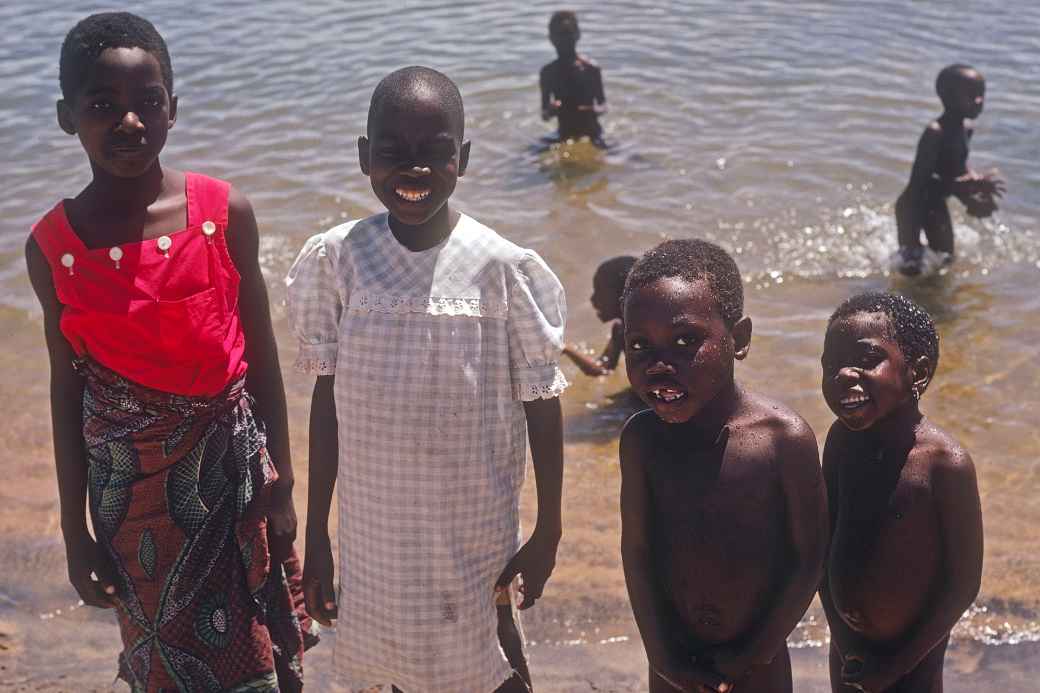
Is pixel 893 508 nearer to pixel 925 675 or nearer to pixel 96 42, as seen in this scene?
pixel 925 675

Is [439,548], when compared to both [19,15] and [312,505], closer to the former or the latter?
[312,505]

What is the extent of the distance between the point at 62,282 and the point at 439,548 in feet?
3.09

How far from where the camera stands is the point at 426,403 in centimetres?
256

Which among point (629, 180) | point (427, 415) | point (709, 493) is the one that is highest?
point (427, 415)

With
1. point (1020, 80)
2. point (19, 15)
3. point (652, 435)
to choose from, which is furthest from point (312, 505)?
point (19, 15)

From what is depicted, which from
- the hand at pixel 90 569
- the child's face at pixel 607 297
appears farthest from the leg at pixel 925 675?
the child's face at pixel 607 297

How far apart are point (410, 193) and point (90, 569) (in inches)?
43.1

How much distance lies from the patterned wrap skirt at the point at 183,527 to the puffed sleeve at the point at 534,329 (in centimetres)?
66

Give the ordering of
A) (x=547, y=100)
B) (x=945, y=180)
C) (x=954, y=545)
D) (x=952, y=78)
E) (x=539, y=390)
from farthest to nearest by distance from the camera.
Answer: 1. (x=547, y=100)
2. (x=945, y=180)
3. (x=952, y=78)
4. (x=539, y=390)
5. (x=954, y=545)

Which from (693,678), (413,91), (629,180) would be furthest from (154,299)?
(629,180)

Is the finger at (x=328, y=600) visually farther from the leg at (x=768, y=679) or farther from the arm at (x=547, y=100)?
the arm at (x=547, y=100)

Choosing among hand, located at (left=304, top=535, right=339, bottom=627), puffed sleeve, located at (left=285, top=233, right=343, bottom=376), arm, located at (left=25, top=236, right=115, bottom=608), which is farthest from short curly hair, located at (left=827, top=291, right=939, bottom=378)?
arm, located at (left=25, top=236, right=115, bottom=608)

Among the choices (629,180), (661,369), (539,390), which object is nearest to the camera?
(661,369)

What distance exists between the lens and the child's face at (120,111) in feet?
8.52
